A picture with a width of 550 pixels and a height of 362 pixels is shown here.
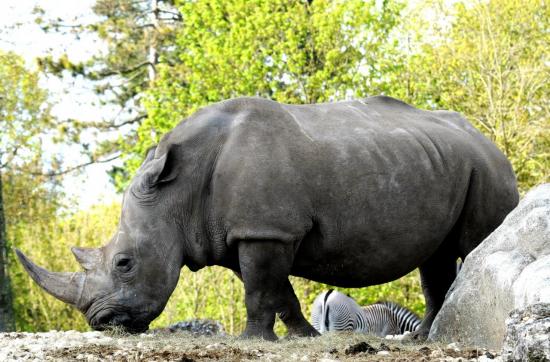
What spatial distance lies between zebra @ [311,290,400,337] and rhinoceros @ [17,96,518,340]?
4.20m

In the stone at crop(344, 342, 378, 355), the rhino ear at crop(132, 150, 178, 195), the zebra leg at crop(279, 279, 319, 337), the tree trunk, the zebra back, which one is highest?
the rhino ear at crop(132, 150, 178, 195)

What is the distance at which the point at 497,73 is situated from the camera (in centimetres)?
1934

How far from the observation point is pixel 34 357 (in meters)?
6.23

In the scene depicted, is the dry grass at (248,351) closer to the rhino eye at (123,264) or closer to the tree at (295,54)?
the rhino eye at (123,264)

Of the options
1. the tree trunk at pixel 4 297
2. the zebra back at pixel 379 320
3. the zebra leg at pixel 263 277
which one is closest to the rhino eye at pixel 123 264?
the zebra leg at pixel 263 277

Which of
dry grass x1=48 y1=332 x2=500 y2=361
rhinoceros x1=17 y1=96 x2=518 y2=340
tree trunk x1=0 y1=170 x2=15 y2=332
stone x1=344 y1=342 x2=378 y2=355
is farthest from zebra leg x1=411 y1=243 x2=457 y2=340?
tree trunk x1=0 y1=170 x2=15 y2=332

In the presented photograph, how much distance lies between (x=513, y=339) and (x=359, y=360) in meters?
1.41

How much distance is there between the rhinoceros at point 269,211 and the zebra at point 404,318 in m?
4.28

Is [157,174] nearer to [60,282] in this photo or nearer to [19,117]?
[60,282]

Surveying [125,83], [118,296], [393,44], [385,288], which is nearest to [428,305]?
[118,296]

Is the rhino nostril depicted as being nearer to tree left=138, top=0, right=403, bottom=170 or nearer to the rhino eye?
the rhino eye

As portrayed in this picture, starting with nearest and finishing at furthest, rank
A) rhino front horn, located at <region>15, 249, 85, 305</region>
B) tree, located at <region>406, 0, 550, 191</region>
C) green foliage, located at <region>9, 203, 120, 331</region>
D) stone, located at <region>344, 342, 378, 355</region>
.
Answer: stone, located at <region>344, 342, 378, 355</region>, rhino front horn, located at <region>15, 249, 85, 305</region>, tree, located at <region>406, 0, 550, 191</region>, green foliage, located at <region>9, 203, 120, 331</region>

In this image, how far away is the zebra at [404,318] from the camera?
12.7 m

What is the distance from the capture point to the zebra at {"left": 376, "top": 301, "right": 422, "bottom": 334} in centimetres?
1272
